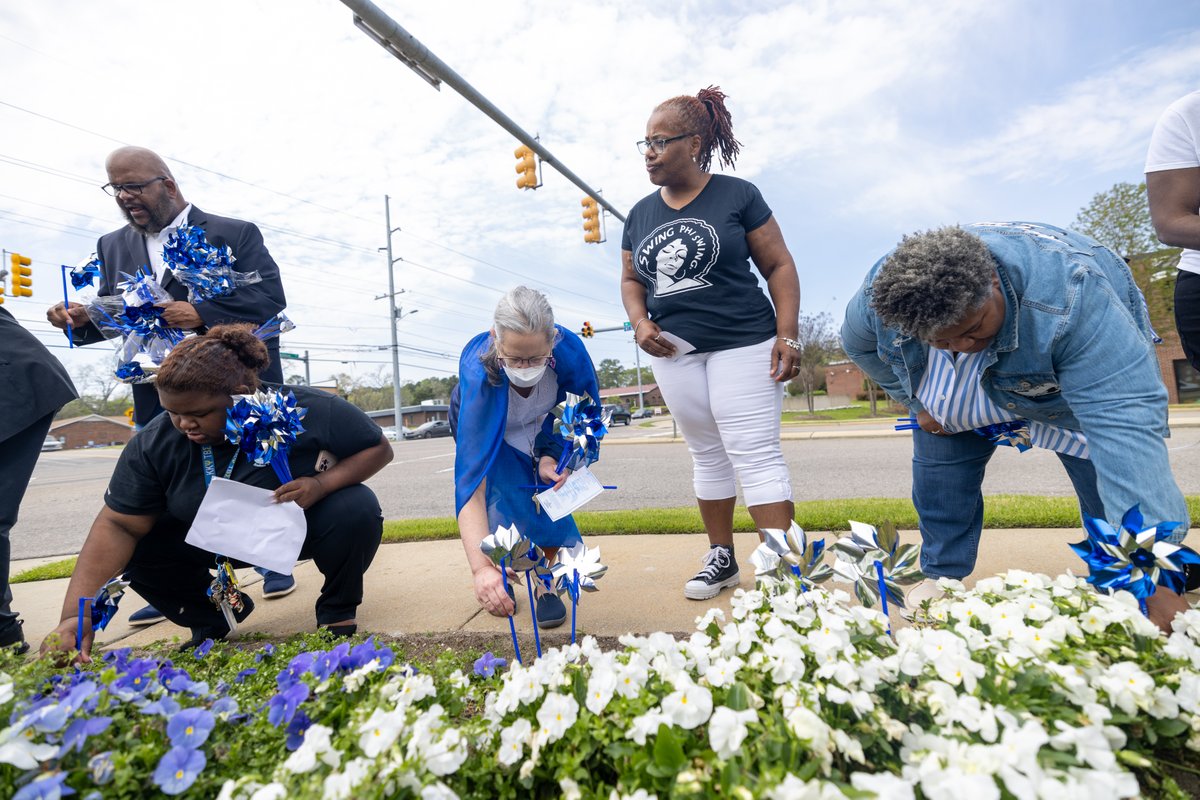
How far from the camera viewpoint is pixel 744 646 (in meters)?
1.24

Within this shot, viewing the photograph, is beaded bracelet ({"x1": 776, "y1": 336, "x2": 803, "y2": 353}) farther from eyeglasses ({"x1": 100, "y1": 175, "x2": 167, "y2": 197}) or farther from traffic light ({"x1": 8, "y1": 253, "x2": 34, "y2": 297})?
traffic light ({"x1": 8, "y1": 253, "x2": 34, "y2": 297})

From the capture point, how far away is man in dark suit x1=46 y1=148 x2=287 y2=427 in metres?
2.80

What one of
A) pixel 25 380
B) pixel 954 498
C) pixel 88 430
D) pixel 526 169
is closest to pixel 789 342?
pixel 954 498

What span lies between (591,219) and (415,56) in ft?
26.0

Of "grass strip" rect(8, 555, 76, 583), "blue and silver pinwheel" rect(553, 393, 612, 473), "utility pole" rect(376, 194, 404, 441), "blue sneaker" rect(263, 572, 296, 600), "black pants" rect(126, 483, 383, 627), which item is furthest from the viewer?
"utility pole" rect(376, 194, 404, 441)

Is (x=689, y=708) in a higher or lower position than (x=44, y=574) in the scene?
higher

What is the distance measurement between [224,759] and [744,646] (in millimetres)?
905

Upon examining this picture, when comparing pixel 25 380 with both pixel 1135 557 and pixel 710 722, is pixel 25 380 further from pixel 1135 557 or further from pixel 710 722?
pixel 1135 557

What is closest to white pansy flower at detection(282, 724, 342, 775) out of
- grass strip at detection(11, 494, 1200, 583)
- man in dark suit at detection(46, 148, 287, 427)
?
man in dark suit at detection(46, 148, 287, 427)

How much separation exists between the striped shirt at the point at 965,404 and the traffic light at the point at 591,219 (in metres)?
12.1

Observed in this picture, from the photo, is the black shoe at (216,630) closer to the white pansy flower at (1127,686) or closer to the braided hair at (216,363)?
the braided hair at (216,363)

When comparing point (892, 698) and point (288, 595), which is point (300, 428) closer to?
point (288, 595)

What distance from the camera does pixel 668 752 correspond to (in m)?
0.93

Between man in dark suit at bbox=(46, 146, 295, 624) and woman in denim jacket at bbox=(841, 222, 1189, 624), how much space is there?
2.47 meters
